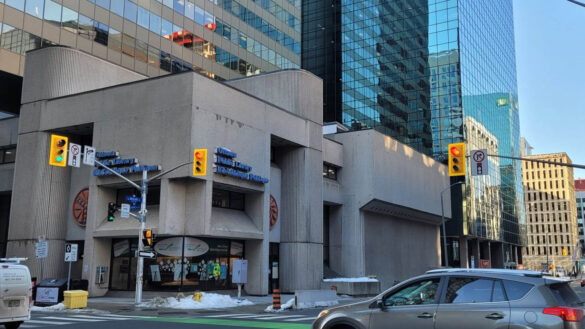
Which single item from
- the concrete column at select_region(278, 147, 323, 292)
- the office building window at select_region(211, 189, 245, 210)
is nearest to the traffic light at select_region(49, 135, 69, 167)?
the office building window at select_region(211, 189, 245, 210)

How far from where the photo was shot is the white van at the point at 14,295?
1309 centimetres

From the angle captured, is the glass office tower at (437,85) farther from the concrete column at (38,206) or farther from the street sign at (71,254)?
the street sign at (71,254)

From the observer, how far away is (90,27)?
40094mm

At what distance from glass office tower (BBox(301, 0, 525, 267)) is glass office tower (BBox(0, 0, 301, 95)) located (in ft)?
81.8

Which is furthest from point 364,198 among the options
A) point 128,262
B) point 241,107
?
point 128,262

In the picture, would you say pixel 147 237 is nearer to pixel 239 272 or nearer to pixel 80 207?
pixel 239 272

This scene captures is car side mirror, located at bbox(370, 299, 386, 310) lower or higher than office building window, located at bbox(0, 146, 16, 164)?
lower

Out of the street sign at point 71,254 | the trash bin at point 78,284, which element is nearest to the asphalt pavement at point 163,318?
the trash bin at point 78,284

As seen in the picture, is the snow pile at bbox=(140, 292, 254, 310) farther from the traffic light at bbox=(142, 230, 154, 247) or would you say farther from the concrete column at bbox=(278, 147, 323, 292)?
the concrete column at bbox=(278, 147, 323, 292)

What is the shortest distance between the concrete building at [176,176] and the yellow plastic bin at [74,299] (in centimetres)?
622

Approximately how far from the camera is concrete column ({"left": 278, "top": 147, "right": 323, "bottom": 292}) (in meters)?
36.2

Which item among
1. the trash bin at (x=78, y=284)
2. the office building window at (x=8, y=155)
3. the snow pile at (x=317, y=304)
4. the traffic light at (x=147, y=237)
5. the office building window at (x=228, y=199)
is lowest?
the snow pile at (x=317, y=304)

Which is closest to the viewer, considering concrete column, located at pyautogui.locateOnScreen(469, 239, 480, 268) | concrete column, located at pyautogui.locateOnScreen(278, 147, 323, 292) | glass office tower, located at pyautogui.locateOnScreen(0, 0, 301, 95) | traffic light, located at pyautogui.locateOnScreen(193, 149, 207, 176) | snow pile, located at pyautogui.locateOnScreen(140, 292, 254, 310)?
traffic light, located at pyautogui.locateOnScreen(193, 149, 207, 176)

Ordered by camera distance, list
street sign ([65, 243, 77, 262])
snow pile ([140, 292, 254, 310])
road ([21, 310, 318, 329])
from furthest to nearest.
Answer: street sign ([65, 243, 77, 262]) → snow pile ([140, 292, 254, 310]) → road ([21, 310, 318, 329])
